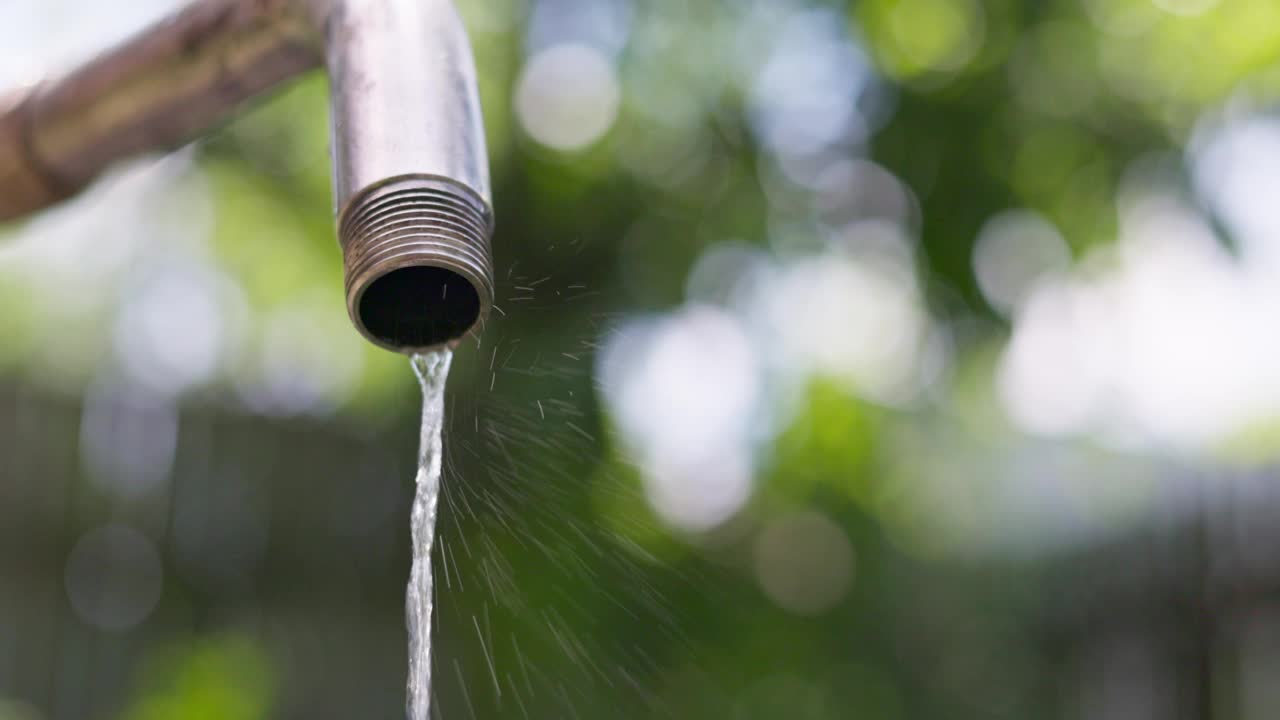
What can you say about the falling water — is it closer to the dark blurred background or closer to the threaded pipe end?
the threaded pipe end

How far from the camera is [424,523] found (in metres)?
1.42

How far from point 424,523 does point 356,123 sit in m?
0.71

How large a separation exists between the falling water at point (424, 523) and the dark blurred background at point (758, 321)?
1.45 meters

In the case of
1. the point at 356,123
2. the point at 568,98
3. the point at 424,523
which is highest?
the point at 568,98

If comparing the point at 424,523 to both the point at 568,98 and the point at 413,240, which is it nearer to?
the point at 413,240

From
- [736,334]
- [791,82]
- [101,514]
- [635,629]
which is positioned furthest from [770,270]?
[101,514]

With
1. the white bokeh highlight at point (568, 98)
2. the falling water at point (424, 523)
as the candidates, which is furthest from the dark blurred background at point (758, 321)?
the falling water at point (424, 523)

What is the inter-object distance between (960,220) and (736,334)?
958 millimetres

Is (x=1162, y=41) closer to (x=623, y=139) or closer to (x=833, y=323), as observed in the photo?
(x=833, y=323)

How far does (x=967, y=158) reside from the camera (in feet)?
14.9

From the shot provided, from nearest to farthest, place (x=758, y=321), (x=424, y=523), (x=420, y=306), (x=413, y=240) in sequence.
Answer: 1. (x=413, y=240)
2. (x=420, y=306)
3. (x=424, y=523)
4. (x=758, y=321)

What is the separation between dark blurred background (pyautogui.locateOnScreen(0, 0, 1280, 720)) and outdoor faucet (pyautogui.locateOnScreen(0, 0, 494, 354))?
1.97m

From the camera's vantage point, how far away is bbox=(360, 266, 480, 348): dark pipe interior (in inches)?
33.6

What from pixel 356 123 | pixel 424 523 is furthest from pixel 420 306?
pixel 424 523
